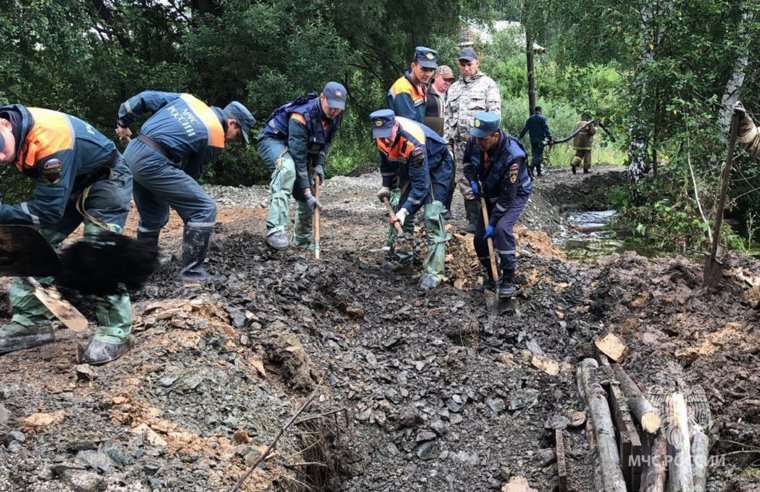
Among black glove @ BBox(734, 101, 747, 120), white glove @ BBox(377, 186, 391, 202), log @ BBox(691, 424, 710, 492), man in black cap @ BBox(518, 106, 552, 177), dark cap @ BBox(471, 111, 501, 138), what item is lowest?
man in black cap @ BBox(518, 106, 552, 177)

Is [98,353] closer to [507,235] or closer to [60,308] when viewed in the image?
[60,308]

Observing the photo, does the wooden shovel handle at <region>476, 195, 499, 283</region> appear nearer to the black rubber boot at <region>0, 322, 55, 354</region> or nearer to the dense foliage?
the dense foliage

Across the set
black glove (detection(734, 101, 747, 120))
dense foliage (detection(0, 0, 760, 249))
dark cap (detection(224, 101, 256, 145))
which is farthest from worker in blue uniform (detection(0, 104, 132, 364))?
dense foliage (detection(0, 0, 760, 249))

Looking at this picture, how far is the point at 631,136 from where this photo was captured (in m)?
10.9

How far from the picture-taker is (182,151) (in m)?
5.08

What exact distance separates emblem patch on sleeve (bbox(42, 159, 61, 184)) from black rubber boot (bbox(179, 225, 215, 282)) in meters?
1.55

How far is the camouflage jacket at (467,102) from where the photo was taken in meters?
7.96

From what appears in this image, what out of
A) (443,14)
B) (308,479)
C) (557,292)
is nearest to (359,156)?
(443,14)

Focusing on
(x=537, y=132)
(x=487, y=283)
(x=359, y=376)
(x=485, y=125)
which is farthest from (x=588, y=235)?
(x=359, y=376)

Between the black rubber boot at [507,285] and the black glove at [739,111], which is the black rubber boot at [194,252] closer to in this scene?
the black rubber boot at [507,285]

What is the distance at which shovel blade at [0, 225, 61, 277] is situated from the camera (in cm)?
323

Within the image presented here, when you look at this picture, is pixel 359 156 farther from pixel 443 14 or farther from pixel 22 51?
pixel 22 51

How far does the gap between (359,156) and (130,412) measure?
15.7 m

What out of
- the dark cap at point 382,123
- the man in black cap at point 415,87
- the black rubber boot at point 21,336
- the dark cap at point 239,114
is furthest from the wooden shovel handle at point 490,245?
the black rubber boot at point 21,336
